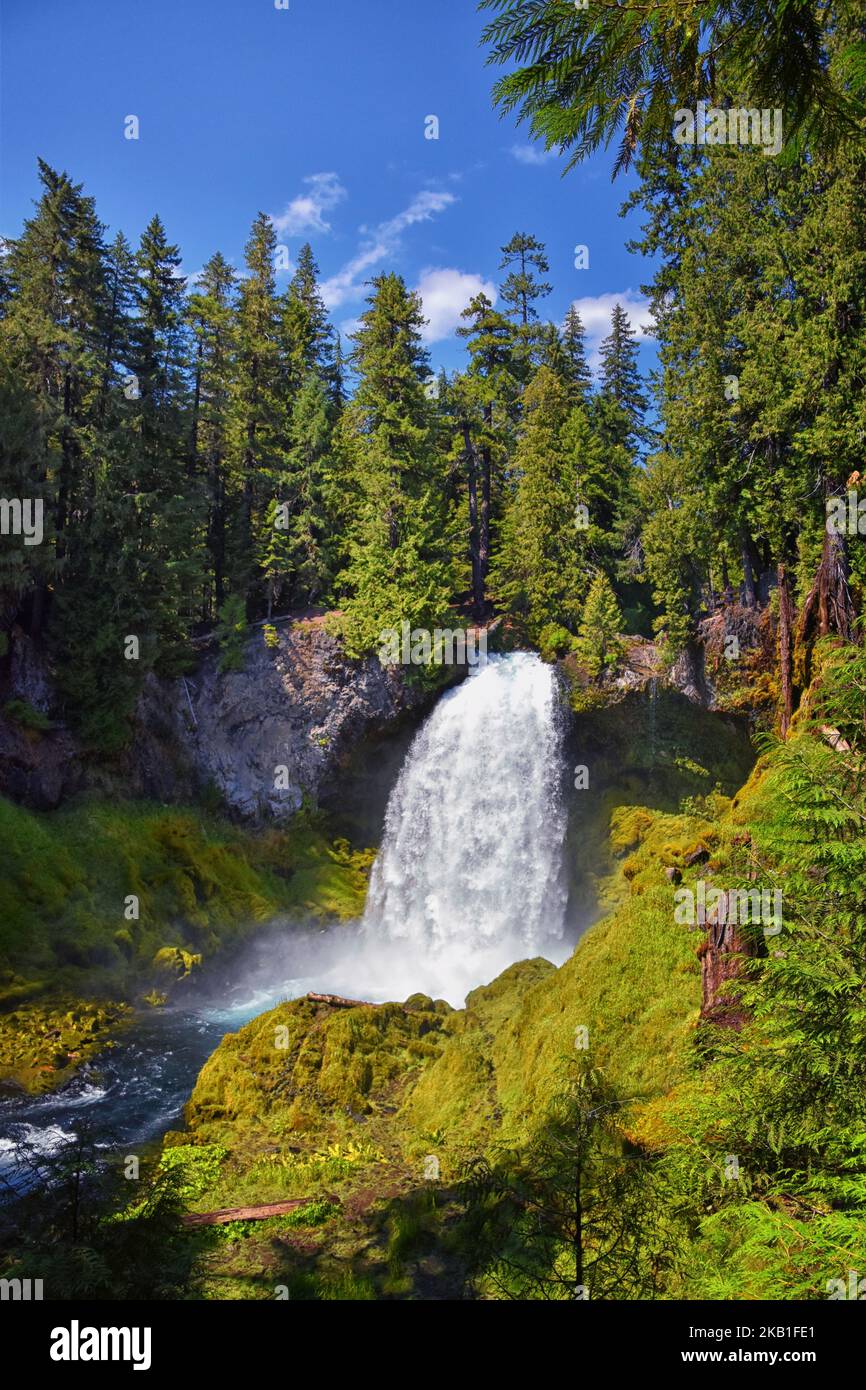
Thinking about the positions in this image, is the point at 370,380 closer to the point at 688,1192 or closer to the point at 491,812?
the point at 491,812

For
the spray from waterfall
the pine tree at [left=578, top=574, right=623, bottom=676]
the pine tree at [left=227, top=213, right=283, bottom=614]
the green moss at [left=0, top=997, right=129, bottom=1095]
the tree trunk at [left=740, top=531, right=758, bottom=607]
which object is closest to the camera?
the green moss at [left=0, top=997, right=129, bottom=1095]

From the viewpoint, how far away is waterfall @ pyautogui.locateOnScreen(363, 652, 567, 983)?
23281 millimetres

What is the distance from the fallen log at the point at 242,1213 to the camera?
9008mm

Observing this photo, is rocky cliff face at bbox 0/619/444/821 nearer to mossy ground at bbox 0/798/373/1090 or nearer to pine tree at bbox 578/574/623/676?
mossy ground at bbox 0/798/373/1090

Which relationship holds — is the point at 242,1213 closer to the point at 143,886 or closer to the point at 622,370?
the point at 143,886

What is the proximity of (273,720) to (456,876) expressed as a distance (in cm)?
908

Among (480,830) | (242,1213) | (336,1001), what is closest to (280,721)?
(480,830)

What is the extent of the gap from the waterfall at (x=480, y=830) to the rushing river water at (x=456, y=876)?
1.4 inches

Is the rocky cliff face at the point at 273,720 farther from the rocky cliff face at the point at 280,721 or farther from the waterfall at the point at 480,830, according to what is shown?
the waterfall at the point at 480,830

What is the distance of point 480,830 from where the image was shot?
24.4m

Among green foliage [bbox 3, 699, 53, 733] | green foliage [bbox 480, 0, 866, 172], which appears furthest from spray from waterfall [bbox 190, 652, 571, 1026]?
green foliage [bbox 480, 0, 866, 172]

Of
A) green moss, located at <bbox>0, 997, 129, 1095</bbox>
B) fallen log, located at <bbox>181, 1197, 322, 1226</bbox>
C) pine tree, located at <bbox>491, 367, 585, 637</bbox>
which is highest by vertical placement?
pine tree, located at <bbox>491, 367, 585, 637</bbox>

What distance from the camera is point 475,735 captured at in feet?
82.8

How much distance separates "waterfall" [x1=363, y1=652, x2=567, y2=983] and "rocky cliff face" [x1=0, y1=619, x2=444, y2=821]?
238cm
